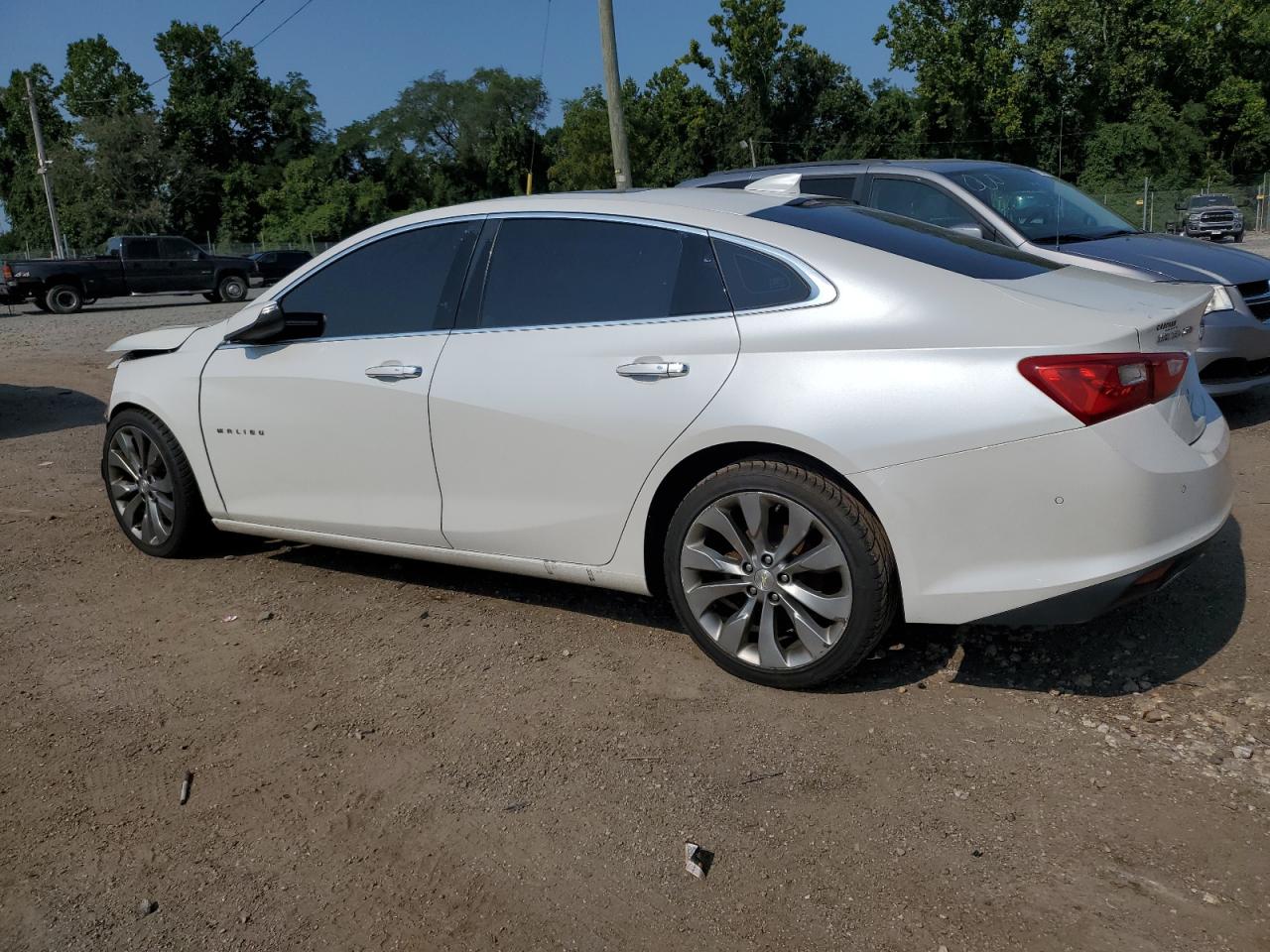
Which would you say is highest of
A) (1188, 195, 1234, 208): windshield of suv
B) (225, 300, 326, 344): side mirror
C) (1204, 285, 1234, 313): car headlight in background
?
(225, 300, 326, 344): side mirror

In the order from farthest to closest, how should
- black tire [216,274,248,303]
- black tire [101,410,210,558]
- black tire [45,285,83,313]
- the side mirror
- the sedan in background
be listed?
1. the sedan in background
2. black tire [216,274,248,303]
3. black tire [45,285,83,313]
4. black tire [101,410,210,558]
5. the side mirror

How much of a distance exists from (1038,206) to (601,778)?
5.98 meters

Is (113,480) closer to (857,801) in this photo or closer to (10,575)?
(10,575)

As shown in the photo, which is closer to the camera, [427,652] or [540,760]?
[540,760]

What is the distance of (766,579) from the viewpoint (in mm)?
3529

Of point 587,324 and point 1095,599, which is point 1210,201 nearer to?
point 587,324

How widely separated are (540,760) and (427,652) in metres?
0.98

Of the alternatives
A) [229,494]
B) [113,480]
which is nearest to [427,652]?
[229,494]

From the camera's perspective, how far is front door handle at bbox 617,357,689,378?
3.60 m

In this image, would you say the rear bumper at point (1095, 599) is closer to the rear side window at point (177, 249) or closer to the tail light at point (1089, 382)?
the tail light at point (1089, 382)

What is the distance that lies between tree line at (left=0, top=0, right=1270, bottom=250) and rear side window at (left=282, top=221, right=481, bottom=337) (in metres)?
50.4

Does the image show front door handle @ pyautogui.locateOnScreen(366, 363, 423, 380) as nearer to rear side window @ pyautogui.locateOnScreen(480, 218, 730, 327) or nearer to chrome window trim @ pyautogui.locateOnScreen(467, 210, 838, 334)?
chrome window trim @ pyautogui.locateOnScreen(467, 210, 838, 334)

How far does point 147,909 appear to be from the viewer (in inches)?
106

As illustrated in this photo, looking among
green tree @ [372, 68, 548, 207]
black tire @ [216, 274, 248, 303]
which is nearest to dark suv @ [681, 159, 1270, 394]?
black tire @ [216, 274, 248, 303]
